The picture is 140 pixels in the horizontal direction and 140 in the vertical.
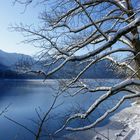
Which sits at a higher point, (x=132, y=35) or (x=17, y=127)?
(x=132, y=35)

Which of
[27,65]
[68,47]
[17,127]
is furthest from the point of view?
[17,127]

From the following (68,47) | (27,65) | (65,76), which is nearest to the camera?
(27,65)

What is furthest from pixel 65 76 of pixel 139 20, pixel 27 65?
pixel 139 20

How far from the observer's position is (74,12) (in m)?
8.19

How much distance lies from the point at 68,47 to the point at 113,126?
1897 centimetres

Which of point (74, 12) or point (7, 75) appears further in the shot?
point (7, 75)

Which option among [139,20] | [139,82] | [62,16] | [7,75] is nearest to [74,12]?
[62,16]

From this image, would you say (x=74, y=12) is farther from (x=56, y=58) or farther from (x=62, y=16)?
(x=56, y=58)

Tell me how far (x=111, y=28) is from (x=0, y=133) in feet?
66.8

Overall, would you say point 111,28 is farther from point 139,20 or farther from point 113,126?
point 113,126

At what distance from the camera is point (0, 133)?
2602 cm

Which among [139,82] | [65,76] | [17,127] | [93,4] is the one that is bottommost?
[17,127]

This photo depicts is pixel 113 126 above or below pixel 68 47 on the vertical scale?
below

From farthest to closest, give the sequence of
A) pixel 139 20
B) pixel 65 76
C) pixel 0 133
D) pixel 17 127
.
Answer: pixel 17 127 → pixel 0 133 → pixel 65 76 → pixel 139 20
